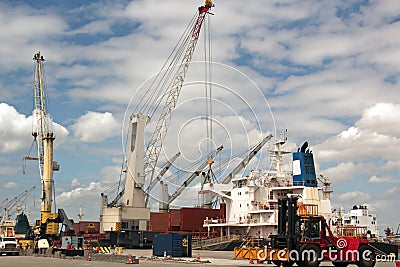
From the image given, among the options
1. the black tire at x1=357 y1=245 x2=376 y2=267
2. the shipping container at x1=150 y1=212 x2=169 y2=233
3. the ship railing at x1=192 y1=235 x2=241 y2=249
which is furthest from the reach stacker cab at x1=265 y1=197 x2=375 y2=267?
the shipping container at x1=150 y1=212 x2=169 y2=233

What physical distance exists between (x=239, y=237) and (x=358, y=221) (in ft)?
88.4

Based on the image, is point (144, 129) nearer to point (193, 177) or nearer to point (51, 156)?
point (51, 156)

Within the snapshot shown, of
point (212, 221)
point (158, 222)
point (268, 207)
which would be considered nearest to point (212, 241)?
point (212, 221)

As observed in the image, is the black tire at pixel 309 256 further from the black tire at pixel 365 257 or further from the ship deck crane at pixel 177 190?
the ship deck crane at pixel 177 190

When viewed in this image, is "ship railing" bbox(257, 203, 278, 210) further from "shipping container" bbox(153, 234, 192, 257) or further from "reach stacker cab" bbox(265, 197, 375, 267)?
"reach stacker cab" bbox(265, 197, 375, 267)

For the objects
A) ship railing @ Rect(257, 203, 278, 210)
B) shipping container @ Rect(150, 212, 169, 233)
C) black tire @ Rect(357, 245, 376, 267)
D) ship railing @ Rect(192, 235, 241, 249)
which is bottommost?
ship railing @ Rect(192, 235, 241, 249)

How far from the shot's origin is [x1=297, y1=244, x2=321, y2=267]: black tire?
2274cm

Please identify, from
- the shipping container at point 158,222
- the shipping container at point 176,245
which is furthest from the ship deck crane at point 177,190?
the shipping container at point 176,245

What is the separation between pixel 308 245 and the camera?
2316 cm

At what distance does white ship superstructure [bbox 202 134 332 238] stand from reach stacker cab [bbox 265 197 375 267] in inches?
1157

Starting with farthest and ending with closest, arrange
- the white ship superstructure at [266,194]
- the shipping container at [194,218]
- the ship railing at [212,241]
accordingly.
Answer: the shipping container at [194,218], the ship railing at [212,241], the white ship superstructure at [266,194]

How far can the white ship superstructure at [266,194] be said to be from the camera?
55812 millimetres

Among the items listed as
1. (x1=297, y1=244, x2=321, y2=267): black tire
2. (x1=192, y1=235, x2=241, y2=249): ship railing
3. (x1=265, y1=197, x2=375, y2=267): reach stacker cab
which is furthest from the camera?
(x1=192, y1=235, x2=241, y2=249): ship railing

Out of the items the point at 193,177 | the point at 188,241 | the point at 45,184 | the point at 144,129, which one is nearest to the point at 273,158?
the point at 144,129
